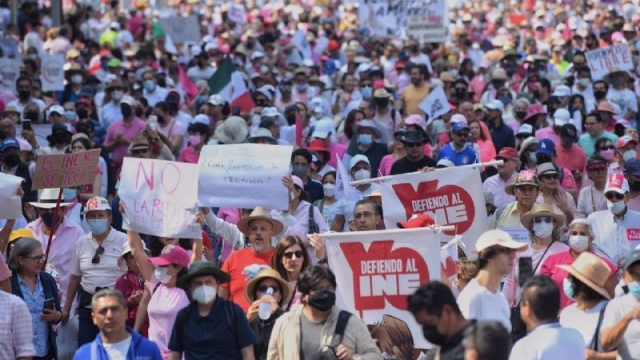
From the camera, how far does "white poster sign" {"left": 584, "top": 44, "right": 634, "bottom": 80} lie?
79.1 feet

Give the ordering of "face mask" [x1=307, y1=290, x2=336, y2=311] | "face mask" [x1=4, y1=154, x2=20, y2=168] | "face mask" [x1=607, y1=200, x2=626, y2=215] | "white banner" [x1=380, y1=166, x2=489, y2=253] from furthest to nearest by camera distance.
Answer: "face mask" [x1=4, y1=154, x2=20, y2=168] → "white banner" [x1=380, y1=166, x2=489, y2=253] → "face mask" [x1=607, y1=200, x2=626, y2=215] → "face mask" [x1=307, y1=290, x2=336, y2=311]

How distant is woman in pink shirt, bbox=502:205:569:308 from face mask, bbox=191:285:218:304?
2614 millimetres

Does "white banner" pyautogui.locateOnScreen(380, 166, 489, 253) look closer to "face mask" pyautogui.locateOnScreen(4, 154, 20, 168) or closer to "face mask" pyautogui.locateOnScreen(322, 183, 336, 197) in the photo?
"face mask" pyautogui.locateOnScreen(322, 183, 336, 197)

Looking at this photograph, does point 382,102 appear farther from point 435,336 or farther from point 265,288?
point 435,336

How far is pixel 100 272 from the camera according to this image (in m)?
13.5

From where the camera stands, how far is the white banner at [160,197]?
41.8 feet

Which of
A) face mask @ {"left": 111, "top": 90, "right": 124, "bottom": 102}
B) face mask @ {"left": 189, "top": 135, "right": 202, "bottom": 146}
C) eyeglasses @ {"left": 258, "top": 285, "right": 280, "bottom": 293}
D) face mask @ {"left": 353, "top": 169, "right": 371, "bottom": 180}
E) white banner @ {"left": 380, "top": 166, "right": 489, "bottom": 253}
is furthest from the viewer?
face mask @ {"left": 111, "top": 90, "right": 124, "bottom": 102}

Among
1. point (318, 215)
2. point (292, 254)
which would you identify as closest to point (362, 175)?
point (318, 215)

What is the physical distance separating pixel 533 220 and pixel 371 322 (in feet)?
6.71

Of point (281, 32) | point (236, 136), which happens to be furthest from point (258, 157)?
point (281, 32)

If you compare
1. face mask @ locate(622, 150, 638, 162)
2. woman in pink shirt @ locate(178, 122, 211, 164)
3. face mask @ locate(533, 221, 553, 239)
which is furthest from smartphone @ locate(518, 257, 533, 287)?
woman in pink shirt @ locate(178, 122, 211, 164)

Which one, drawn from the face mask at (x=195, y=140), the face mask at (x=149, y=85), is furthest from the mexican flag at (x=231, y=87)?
the face mask at (x=195, y=140)

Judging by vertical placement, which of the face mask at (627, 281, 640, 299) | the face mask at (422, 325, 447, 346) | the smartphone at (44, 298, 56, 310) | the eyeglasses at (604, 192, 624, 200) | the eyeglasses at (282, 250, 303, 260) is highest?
the eyeglasses at (604, 192, 624, 200)

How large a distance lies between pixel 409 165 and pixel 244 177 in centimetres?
315
